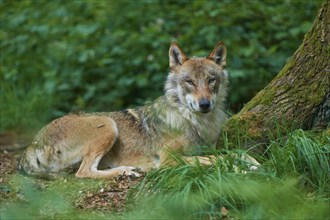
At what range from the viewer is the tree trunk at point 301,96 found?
6.04 m

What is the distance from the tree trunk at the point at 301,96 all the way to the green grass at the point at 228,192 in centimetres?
59

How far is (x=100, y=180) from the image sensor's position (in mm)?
6223

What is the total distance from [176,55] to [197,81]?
44cm

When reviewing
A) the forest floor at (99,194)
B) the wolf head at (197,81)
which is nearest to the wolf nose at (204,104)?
the wolf head at (197,81)

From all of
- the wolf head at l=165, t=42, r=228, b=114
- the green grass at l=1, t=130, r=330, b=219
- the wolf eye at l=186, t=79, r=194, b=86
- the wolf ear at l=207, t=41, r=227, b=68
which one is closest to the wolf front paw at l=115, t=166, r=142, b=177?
the wolf head at l=165, t=42, r=228, b=114

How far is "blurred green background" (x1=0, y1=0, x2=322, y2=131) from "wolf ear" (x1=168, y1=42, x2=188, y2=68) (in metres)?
2.95

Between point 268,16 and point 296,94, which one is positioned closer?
point 296,94

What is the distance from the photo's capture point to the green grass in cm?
454

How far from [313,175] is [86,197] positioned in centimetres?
191

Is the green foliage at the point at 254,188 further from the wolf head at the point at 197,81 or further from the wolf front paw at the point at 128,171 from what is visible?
the wolf head at the point at 197,81

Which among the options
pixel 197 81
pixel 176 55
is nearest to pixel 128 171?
pixel 197 81

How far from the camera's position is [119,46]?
1061 centimetres

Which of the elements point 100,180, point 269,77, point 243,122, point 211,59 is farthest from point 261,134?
point 269,77

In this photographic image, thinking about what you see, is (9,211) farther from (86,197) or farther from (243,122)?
(243,122)
